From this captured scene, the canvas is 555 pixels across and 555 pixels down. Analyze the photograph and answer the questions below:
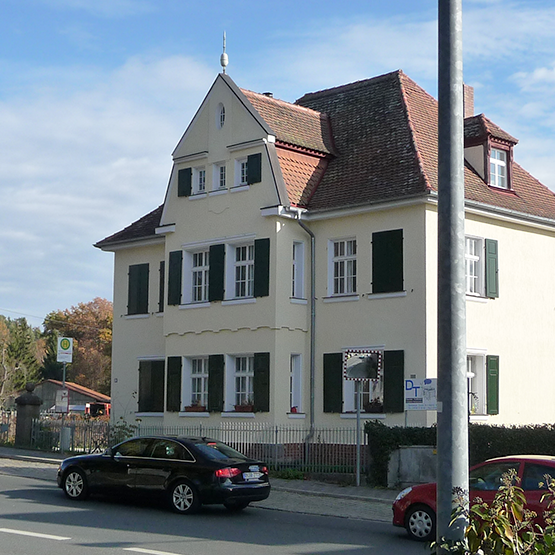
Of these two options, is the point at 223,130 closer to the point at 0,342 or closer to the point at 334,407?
the point at 334,407

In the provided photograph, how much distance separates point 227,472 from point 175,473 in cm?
101

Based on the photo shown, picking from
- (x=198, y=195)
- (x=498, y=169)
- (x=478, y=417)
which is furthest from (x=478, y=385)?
(x=198, y=195)

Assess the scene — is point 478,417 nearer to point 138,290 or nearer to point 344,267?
point 344,267

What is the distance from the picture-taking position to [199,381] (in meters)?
28.9

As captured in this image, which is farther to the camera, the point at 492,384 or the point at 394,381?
the point at 492,384

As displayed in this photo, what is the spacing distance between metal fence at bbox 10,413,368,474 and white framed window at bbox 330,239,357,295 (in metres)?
4.08

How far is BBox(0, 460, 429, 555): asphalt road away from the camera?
12.6 metres

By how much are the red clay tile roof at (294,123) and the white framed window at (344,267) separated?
132 inches

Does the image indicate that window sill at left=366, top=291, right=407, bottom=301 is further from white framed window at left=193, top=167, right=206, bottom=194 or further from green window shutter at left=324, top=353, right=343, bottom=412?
white framed window at left=193, top=167, right=206, bottom=194

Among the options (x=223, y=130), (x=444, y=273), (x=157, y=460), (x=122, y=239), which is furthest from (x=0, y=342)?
(x=444, y=273)

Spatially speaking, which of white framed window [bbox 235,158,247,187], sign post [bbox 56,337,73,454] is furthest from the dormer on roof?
sign post [bbox 56,337,73,454]

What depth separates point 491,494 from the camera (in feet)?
43.2

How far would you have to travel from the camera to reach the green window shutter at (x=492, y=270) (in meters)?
26.1

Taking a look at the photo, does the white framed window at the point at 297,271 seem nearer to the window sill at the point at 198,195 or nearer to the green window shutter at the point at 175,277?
the window sill at the point at 198,195
